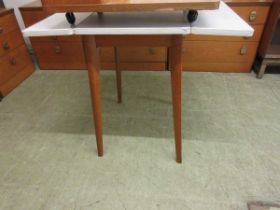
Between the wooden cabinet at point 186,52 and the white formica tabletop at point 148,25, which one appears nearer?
the white formica tabletop at point 148,25

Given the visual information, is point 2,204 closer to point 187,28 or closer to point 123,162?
point 123,162

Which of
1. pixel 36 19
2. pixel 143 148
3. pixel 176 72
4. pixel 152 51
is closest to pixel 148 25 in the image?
pixel 176 72

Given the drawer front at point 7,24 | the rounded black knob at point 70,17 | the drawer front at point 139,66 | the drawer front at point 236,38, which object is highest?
the rounded black knob at point 70,17

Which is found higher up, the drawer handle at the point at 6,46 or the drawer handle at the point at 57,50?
the drawer handle at the point at 6,46

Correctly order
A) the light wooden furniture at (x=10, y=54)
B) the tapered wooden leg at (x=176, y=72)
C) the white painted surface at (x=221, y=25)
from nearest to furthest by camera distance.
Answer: the white painted surface at (x=221, y=25)
the tapered wooden leg at (x=176, y=72)
the light wooden furniture at (x=10, y=54)

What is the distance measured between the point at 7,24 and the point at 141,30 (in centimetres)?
140

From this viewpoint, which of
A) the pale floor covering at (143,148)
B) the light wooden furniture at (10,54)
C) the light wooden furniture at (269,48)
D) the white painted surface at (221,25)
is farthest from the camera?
the light wooden furniture at (10,54)

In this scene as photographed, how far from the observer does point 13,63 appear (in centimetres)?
169

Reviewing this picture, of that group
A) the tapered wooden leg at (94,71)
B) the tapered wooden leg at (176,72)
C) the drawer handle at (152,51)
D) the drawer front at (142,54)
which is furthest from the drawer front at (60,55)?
the tapered wooden leg at (176,72)

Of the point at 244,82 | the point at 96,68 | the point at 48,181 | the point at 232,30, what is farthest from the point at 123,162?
the point at 244,82

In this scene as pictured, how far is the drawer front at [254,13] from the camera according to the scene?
1523 mm

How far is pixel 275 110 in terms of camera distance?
54.6 inches

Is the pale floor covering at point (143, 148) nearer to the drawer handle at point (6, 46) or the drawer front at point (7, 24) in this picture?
the drawer handle at point (6, 46)

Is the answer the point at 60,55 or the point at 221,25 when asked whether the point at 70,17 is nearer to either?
the point at 221,25
